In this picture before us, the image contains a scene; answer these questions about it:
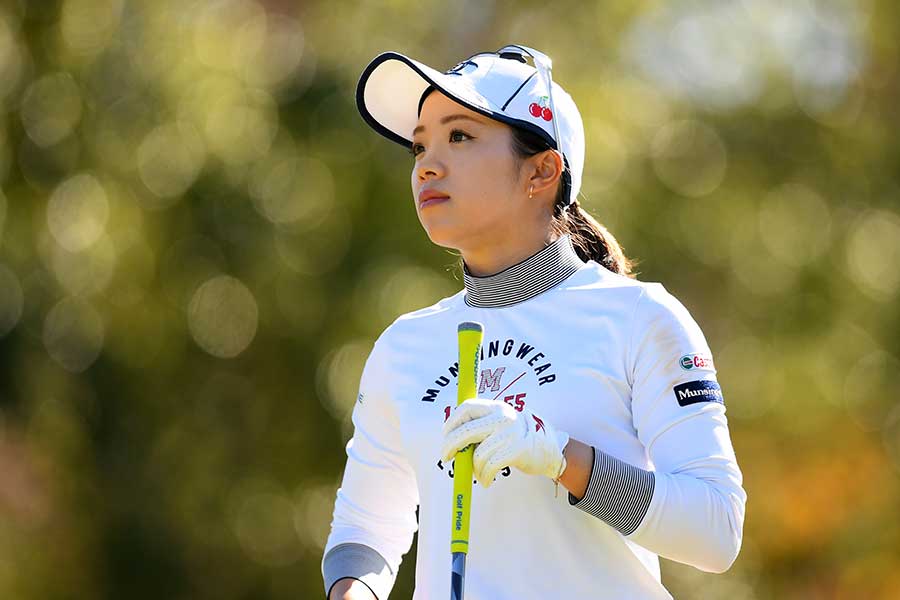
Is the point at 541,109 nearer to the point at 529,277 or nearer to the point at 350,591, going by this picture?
the point at 529,277

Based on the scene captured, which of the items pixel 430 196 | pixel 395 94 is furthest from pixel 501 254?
pixel 395 94

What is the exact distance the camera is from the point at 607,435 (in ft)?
9.82

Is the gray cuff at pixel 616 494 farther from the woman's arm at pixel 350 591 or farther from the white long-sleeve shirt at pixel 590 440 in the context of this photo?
the woman's arm at pixel 350 591

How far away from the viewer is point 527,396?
10.0ft

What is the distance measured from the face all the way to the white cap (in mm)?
52

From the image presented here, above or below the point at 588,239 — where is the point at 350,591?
below

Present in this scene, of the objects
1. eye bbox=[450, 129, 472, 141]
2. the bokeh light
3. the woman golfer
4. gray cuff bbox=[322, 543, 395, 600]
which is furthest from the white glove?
the bokeh light

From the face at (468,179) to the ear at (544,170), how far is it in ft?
0.12

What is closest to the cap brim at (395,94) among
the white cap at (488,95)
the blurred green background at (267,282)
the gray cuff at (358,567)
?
the white cap at (488,95)

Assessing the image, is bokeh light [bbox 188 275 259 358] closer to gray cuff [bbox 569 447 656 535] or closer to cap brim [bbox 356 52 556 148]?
cap brim [bbox 356 52 556 148]

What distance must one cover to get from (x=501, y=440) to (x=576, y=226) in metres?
0.94

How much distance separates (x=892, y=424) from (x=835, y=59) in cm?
303

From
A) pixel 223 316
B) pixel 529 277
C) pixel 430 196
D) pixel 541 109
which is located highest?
pixel 223 316

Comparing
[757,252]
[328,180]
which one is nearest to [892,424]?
[757,252]
